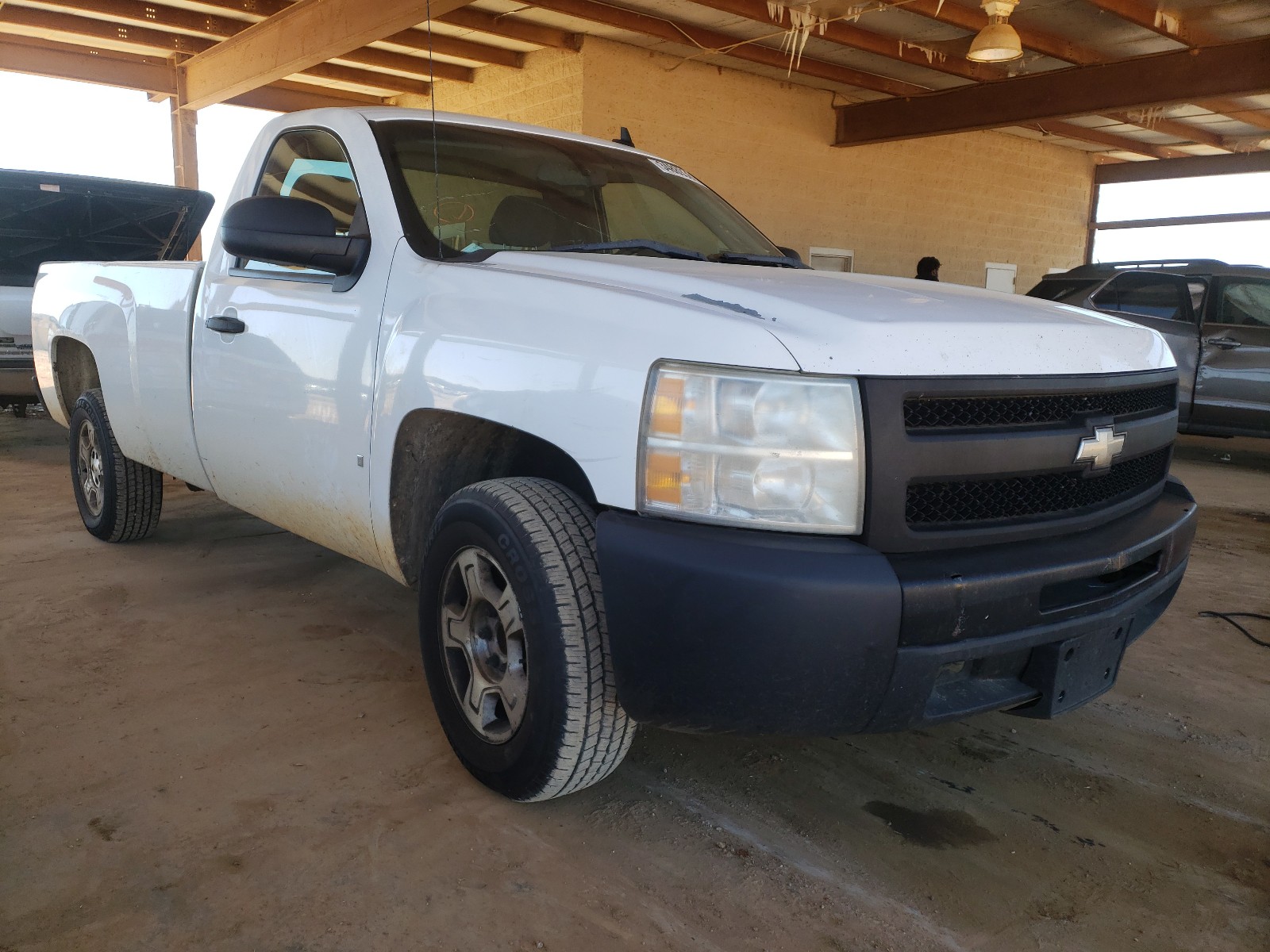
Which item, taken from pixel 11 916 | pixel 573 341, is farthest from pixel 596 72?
pixel 11 916

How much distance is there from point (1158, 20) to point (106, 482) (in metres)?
10.6

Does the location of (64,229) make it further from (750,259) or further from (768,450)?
(768,450)

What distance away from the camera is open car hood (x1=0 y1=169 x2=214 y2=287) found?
6.44 m

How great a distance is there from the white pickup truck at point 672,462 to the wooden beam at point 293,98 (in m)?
12.0

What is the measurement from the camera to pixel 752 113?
40.4ft

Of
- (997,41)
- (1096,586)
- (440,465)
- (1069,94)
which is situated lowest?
(1096,586)

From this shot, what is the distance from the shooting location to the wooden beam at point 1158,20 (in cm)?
923

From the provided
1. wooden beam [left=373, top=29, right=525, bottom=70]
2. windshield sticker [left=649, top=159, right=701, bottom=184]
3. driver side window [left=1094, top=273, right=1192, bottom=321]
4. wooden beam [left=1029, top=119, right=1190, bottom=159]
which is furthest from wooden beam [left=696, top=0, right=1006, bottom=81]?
windshield sticker [left=649, top=159, right=701, bottom=184]

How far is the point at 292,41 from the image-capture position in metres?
9.73

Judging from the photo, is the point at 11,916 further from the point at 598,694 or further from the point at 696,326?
the point at 696,326

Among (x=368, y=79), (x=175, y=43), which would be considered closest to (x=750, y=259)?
(x=175, y=43)

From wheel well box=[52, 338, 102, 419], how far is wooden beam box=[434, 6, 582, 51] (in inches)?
242

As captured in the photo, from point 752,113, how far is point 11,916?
39.9ft

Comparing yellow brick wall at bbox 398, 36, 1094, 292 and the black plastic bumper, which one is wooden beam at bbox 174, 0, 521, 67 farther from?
the black plastic bumper
